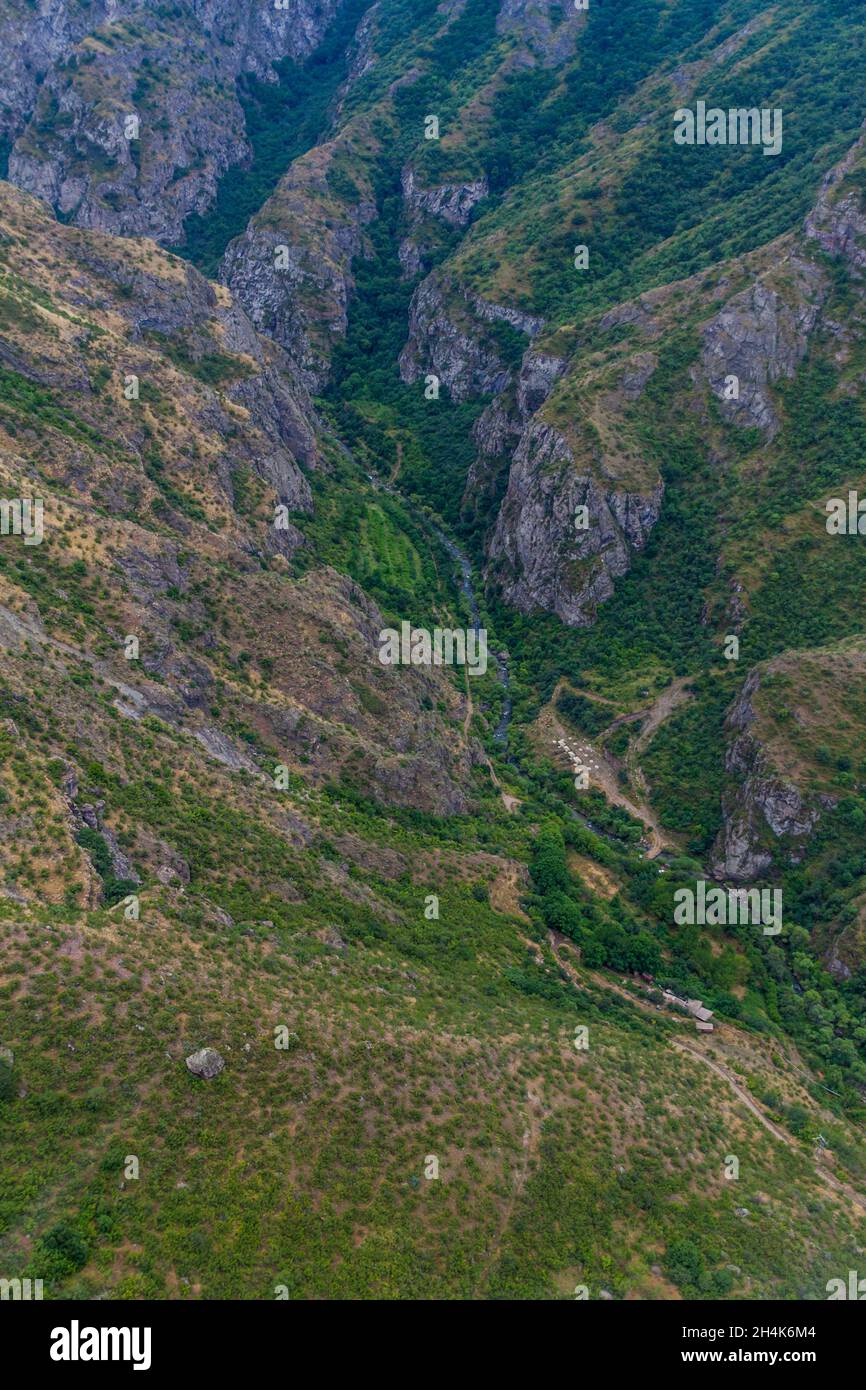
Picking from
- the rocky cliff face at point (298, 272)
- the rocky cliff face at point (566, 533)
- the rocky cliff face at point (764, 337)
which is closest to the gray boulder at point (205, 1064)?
the rocky cliff face at point (566, 533)

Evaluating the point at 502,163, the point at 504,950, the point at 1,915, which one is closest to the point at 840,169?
the point at 502,163

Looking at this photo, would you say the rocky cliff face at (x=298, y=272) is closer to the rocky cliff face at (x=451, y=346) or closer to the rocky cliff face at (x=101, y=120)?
the rocky cliff face at (x=451, y=346)

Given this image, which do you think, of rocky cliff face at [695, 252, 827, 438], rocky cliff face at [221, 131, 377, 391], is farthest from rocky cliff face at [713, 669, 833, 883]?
rocky cliff face at [221, 131, 377, 391]

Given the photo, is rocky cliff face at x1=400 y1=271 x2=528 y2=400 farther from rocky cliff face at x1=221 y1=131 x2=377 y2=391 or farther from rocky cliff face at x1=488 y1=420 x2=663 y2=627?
rocky cliff face at x1=488 y1=420 x2=663 y2=627

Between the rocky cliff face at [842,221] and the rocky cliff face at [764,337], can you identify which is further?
the rocky cliff face at [764,337]

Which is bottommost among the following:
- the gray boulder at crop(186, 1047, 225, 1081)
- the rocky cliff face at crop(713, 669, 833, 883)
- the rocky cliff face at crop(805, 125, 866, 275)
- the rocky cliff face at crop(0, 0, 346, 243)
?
the gray boulder at crop(186, 1047, 225, 1081)

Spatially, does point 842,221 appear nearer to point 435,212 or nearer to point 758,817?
point 758,817

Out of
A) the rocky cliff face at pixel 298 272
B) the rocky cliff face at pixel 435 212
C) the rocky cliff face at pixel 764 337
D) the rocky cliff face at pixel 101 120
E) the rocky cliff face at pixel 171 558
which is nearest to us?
the rocky cliff face at pixel 171 558

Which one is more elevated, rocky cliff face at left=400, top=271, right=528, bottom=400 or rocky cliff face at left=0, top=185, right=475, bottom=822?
rocky cliff face at left=400, top=271, right=528, bottom=400

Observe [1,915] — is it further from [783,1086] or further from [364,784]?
[783,1086]

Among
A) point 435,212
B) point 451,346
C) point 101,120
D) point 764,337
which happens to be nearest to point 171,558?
point 764,337

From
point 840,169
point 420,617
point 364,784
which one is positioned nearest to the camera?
point 364,784
